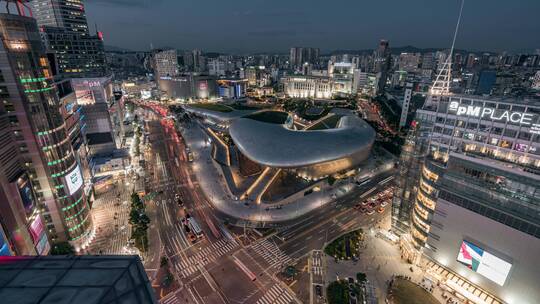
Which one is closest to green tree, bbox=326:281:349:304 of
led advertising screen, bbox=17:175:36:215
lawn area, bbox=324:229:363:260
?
lawn area, bbox=324:229:363:260

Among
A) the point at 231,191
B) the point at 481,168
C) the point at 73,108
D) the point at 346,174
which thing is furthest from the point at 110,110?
the point at 481,168

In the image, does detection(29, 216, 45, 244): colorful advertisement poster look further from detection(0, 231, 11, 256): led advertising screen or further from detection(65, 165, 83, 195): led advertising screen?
detection(0, 231, 11, 256): led advertising screen

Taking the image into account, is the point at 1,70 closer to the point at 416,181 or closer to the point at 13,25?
the point at 13,25

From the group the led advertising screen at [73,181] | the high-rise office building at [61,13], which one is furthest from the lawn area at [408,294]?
the high-rise office building at [61,13]

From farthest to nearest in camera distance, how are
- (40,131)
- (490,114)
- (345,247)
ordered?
(345,247) → (40,131) → (490,114)

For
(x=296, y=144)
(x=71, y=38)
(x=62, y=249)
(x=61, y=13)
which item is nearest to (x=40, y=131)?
(x=62, y=249)

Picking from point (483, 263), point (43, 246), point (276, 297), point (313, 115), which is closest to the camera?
point (483, 263)

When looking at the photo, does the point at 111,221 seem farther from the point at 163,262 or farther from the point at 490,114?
the point at 490,114
